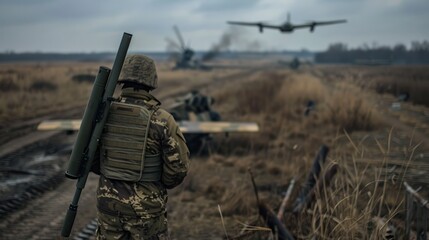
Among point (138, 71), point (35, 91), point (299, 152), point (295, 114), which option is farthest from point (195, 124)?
point (35, 91)

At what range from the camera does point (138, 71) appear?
3.12 meters

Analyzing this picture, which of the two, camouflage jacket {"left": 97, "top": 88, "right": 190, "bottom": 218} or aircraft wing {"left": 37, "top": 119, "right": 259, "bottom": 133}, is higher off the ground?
camouflage jacket {"left": 97, "top": 88, "right": 190, "bottom": 218}

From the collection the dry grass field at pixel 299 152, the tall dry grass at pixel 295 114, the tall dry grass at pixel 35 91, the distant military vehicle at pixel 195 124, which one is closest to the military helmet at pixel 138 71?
the dry grass field at pixel 299 152

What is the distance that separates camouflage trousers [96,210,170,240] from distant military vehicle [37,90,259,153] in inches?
236

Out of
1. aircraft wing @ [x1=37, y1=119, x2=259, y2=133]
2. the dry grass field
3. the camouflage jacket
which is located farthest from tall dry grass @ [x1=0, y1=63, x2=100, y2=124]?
the camouflage jacket

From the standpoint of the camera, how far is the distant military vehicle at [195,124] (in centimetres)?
949

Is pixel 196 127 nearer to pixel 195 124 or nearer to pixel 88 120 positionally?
pixel 195 124

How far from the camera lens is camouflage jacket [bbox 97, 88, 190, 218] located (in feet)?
10.1

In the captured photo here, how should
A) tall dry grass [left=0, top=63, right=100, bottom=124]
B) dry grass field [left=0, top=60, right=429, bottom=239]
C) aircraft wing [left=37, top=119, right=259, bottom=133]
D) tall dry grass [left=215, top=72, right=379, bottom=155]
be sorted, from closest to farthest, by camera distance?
dry grass field [left=0, top=60, right=429, bottom=239], aircraft wing [left=37, top=119, right=259, bottom=133], tall dry grass [left=215, top=72, right=379, bottom=155], tall dry grass [left=0, top=63, right=100, bottom=124]

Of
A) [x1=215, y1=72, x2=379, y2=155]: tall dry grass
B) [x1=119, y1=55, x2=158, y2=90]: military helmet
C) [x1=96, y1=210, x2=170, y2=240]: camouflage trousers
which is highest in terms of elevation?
[x1=119, y1=55, x2=158, y2=90]: military helmet

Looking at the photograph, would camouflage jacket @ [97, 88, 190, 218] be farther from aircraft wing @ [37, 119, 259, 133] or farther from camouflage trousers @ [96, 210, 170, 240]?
aircraft wing @ [37, 119, 259, 133]

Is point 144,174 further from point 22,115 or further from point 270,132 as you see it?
point 22,115

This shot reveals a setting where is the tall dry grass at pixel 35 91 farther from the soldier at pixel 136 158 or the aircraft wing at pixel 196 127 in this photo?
the soldier at pixel 136 158

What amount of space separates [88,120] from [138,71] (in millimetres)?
518
